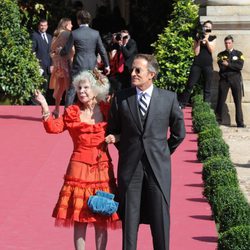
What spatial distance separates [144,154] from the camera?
8133 millimetres

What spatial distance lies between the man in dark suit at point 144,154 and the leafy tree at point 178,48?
1222 cm

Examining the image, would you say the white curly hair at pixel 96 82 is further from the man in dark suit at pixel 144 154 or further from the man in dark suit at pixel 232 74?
the man in dark suit at pixel 232 74

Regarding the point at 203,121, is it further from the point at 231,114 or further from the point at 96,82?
the point at 96,82

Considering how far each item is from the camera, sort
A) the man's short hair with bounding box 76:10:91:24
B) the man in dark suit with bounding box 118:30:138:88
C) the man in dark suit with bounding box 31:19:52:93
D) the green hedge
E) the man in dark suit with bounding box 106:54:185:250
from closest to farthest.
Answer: the man in dark suit with bounding box 106:54:185:250 < the man's short hair with bounding box 76:10:91:24 < the green hedge < the man in dark suit with bounding box 118:30:138:88 < the man in dark suit with bounding box 31:19:52:93

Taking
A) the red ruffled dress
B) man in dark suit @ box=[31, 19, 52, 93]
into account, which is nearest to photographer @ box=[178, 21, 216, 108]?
man in dark suit @ box=[31, 19, 52, 93]

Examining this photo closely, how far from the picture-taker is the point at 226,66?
19172 millimetres

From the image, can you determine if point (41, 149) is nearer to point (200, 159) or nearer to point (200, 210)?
point (200, 159)

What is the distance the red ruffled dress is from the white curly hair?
190 mm

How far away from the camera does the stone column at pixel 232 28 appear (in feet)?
64.8

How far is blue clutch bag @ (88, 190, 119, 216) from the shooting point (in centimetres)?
807

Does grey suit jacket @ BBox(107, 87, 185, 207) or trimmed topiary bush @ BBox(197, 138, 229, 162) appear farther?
trimmed topiary bush @ BBox(197, 138, 229, 162)

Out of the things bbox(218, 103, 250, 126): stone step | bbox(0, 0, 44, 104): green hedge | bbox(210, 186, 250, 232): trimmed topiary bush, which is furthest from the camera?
bbox(0, 0, 44, 104): green hedge

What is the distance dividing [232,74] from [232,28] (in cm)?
139

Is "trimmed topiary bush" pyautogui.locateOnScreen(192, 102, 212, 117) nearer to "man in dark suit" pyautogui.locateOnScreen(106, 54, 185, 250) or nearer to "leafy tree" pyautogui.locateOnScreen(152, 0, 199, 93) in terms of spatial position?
"leafy tree" pyautogui.locateOnScreen(152, 0, 199, 93)
